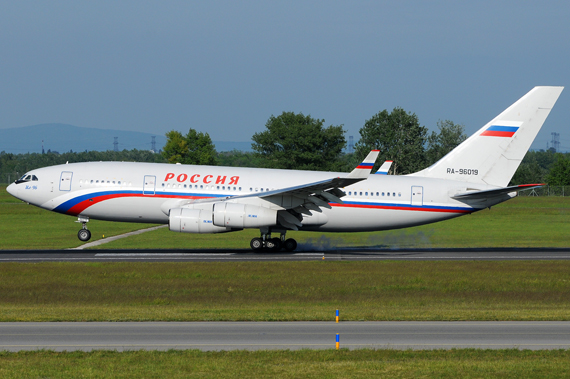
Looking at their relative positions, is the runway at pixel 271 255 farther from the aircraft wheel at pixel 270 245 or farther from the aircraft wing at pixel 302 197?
the aircraft wing at pixel 302 197

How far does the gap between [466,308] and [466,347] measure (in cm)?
610

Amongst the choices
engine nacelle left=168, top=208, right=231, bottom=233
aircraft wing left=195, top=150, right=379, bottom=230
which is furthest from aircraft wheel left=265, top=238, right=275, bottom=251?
engine nacelle left=168, top=208, right=231, bottom=233

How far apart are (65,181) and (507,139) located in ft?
76.7

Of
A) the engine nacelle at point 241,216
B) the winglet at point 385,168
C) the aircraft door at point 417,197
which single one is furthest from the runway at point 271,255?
the winglet at point 385,168

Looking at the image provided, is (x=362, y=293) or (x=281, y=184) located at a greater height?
(x=281, y=184)

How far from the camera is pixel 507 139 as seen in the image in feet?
114

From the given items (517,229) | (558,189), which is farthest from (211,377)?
(558,189)

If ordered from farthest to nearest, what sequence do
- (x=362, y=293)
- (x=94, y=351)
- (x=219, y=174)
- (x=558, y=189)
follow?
1. (x=558, y=189)
2. (x=219, y=174)
3. (x=362, y=293)
4. (x=94, y=351)

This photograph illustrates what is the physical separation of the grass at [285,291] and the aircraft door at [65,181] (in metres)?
6.92

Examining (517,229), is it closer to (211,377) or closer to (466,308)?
(466,308)

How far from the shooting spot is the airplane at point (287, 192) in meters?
32.0

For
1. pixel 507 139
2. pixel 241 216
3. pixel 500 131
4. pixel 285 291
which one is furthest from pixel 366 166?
pixel 507 139

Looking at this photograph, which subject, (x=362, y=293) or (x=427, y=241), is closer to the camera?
(x=362, y=293)

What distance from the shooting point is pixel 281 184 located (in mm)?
33750
